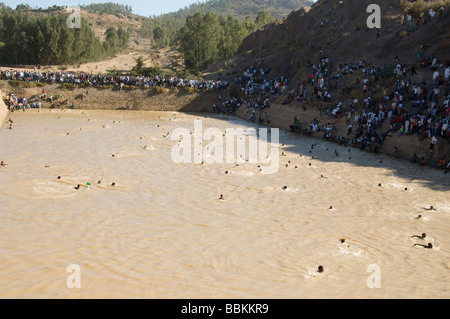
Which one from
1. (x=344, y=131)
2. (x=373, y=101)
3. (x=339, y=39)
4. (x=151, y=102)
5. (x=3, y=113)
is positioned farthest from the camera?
(x=151, y=102)

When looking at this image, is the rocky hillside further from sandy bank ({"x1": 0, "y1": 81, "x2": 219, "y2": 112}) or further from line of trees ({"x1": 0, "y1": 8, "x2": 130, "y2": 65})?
line of trees ({"x1": 0, "y1": 8, "x2": 130, "y2": 65})

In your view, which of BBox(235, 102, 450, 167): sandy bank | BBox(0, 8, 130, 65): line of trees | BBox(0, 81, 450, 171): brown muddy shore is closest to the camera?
BBox(235, 102, 450, 167): sandy bank

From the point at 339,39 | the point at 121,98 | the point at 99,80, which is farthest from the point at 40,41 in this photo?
the point at 339,39

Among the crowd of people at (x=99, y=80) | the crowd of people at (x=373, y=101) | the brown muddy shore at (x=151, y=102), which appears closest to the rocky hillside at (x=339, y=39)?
the crowd of people at (x=373, y=101)

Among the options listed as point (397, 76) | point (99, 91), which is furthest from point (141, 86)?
point (397, 76)

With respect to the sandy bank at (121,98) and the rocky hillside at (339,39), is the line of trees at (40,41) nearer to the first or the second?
the rocky hillside at (339,39)

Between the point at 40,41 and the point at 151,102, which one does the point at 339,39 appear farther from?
the point at 40,41

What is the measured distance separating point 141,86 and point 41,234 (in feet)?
99.9

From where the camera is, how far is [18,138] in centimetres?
2294

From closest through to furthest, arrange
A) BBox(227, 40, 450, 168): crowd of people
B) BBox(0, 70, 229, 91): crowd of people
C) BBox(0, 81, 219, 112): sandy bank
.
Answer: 1. BBox(227, 40, 450, 168): crowd of people
2. BBox(0, 81, 219, 112): sandy bank
3. BBox(0, 70, 229, 91): crowd of people

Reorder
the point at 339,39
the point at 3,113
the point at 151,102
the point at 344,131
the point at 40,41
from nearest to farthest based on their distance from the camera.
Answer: the point at 344,131
the point at 3,113
the point at 339,39
the point at 151,102
the point at 40,41

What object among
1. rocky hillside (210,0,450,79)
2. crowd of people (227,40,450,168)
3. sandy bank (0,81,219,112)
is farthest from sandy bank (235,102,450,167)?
rocky hillside (210,0,450,79)

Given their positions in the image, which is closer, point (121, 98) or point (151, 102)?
point (121, 98)
